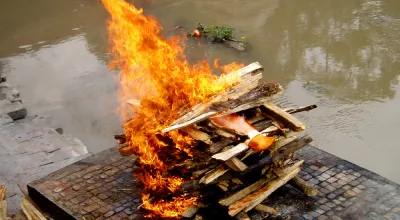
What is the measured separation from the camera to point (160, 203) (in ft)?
22.5

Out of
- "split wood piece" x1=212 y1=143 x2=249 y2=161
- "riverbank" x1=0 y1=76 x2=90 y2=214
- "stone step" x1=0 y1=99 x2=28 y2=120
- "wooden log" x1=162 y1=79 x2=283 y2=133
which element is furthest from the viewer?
"stone step" x1=0 y1=99 x2=28 y2=120

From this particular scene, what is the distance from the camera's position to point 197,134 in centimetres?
623

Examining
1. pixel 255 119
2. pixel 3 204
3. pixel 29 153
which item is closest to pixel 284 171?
pixel 255 119

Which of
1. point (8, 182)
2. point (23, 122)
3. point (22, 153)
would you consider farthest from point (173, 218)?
point (23, 122)

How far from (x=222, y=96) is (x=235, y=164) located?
4.01ft

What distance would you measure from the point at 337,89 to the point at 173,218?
6.84m

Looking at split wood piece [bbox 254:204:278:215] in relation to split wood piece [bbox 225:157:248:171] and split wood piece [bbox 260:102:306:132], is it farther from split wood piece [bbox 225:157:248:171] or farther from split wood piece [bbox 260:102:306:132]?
split wood piece [bbox 260:102:306:132]

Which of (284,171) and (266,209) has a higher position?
(284,171)

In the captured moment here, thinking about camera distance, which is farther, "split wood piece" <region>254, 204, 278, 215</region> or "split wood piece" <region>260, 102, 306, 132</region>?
"split wood piece" <region>254, 204, 278, 215</region>

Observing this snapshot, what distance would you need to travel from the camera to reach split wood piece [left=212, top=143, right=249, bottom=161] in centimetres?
584

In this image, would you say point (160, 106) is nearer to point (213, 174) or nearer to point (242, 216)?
point (213, 174)

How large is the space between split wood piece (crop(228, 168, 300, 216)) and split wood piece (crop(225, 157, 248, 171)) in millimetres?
567

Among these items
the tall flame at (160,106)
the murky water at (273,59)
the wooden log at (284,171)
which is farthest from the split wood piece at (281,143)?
the murky water at (273,59)

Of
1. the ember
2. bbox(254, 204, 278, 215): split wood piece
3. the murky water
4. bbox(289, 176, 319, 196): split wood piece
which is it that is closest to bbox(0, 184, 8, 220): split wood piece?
the ember
